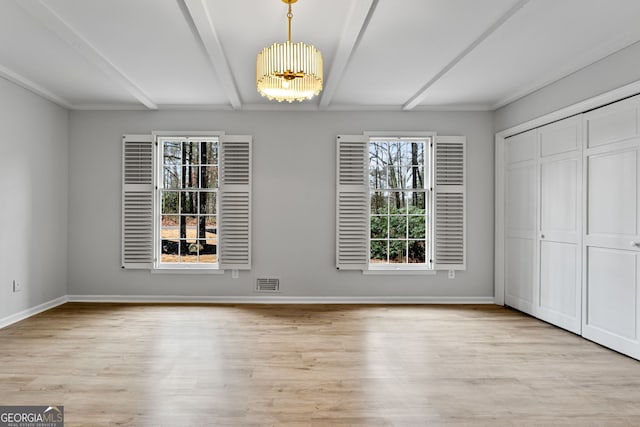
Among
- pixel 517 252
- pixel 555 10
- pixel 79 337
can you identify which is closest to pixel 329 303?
pixel 517 252

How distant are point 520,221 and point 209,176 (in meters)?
4.08

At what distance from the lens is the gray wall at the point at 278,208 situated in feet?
18.4

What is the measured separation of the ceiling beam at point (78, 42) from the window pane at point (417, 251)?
12.9 ft

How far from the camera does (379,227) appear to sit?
5.77m

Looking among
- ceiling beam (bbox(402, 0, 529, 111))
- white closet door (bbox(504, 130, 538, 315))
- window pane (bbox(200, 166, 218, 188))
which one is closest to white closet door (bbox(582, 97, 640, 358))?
A: white closet door (bbox(504, 130, 538, 315))

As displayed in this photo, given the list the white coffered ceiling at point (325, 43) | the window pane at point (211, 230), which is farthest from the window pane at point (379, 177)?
the window pane at point (211, 230)

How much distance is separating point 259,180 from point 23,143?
2.70m

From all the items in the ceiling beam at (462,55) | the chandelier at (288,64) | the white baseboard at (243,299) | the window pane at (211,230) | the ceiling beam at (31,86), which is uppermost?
the ceiling beam at (462,55)

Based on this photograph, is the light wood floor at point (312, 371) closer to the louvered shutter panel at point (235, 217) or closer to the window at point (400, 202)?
the louvered shutter panel at point (235, 217)

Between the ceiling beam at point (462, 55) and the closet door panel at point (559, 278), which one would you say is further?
the closet door panel at point (559, 278)

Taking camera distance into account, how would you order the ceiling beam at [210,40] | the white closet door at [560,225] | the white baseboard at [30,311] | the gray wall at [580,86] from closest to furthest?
the ceiling beam at [210,40] → the gray wall at [580,86] → the white closet door at [560,225] → the white baseboard at [30,311]

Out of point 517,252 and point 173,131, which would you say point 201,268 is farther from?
point 517,252

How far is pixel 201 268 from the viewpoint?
5.64 metres

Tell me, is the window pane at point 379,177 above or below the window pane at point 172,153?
below
